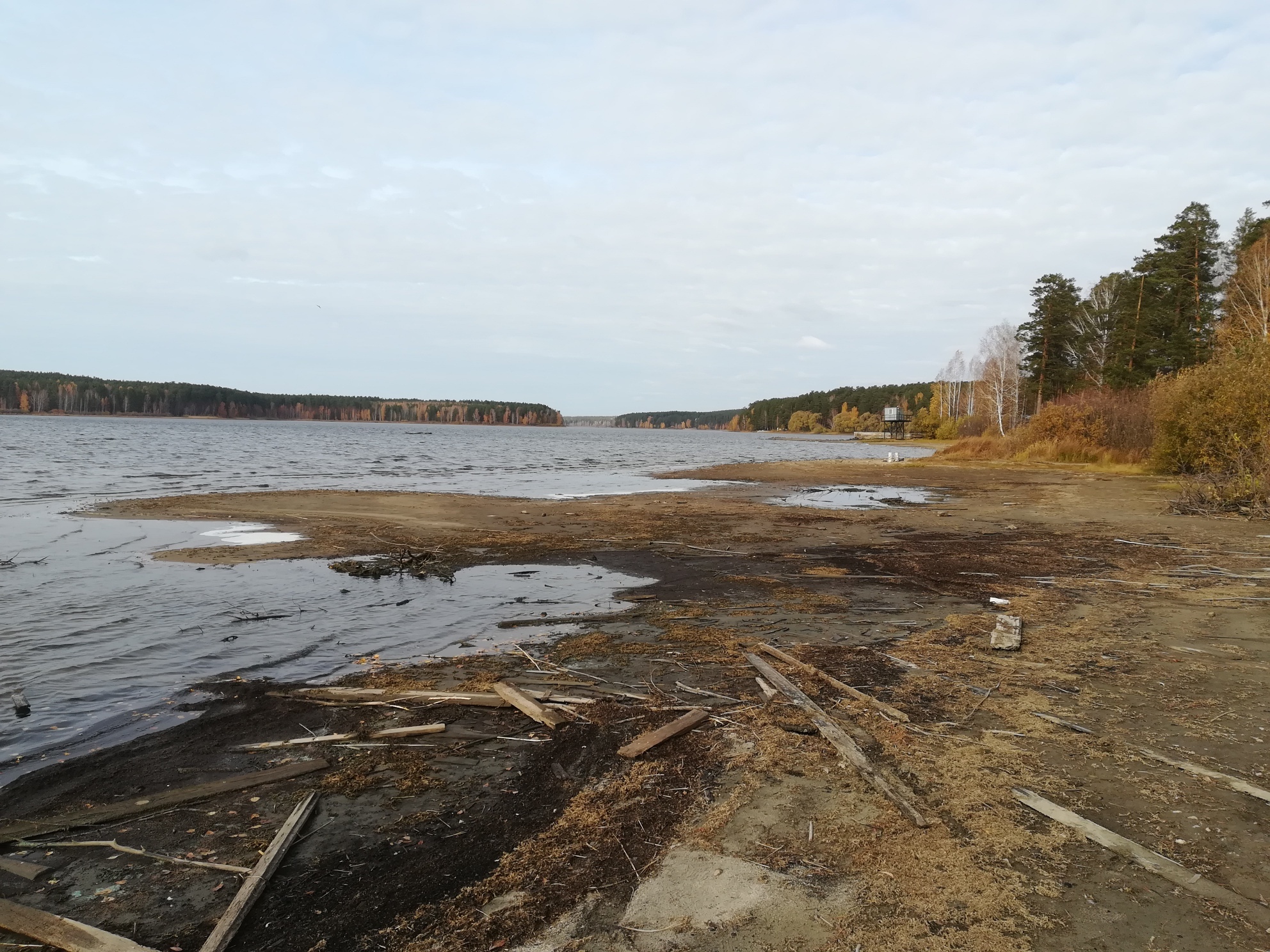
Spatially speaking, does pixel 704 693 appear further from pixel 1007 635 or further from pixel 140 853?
pixel 140 853

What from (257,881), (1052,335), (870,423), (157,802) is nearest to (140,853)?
(157,802)

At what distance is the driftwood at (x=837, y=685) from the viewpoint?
7.16m

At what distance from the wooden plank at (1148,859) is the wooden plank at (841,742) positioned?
0.93 metres

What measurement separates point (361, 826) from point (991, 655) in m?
7.65

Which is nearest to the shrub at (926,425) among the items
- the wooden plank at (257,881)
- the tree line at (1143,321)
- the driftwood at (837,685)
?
the tree line at (1143,321)

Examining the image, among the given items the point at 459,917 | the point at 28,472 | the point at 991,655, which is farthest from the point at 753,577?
the point at 28,472

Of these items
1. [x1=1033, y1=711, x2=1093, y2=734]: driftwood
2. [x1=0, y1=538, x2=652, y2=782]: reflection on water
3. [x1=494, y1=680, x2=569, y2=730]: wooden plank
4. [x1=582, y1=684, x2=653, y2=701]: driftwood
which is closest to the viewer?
[x1=1033, y1=711, x2=1093, y2=734]: driftwood

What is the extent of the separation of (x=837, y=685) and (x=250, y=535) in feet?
58.4

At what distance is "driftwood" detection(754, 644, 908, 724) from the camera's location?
7156 mm

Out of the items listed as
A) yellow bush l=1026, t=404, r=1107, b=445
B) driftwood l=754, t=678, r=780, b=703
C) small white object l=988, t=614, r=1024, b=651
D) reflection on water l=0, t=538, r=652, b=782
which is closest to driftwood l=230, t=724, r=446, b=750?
reflection on water l=0, t=538, r=652, b=782

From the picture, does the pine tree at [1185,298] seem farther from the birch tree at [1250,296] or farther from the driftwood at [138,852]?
the driftwood at [138,852]

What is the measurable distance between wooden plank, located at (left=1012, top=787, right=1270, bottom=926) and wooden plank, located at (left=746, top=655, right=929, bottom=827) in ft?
3.06

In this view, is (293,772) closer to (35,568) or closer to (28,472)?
(35,568)

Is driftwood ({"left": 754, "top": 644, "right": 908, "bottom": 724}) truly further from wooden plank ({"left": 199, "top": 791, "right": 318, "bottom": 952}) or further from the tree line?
the tree line
